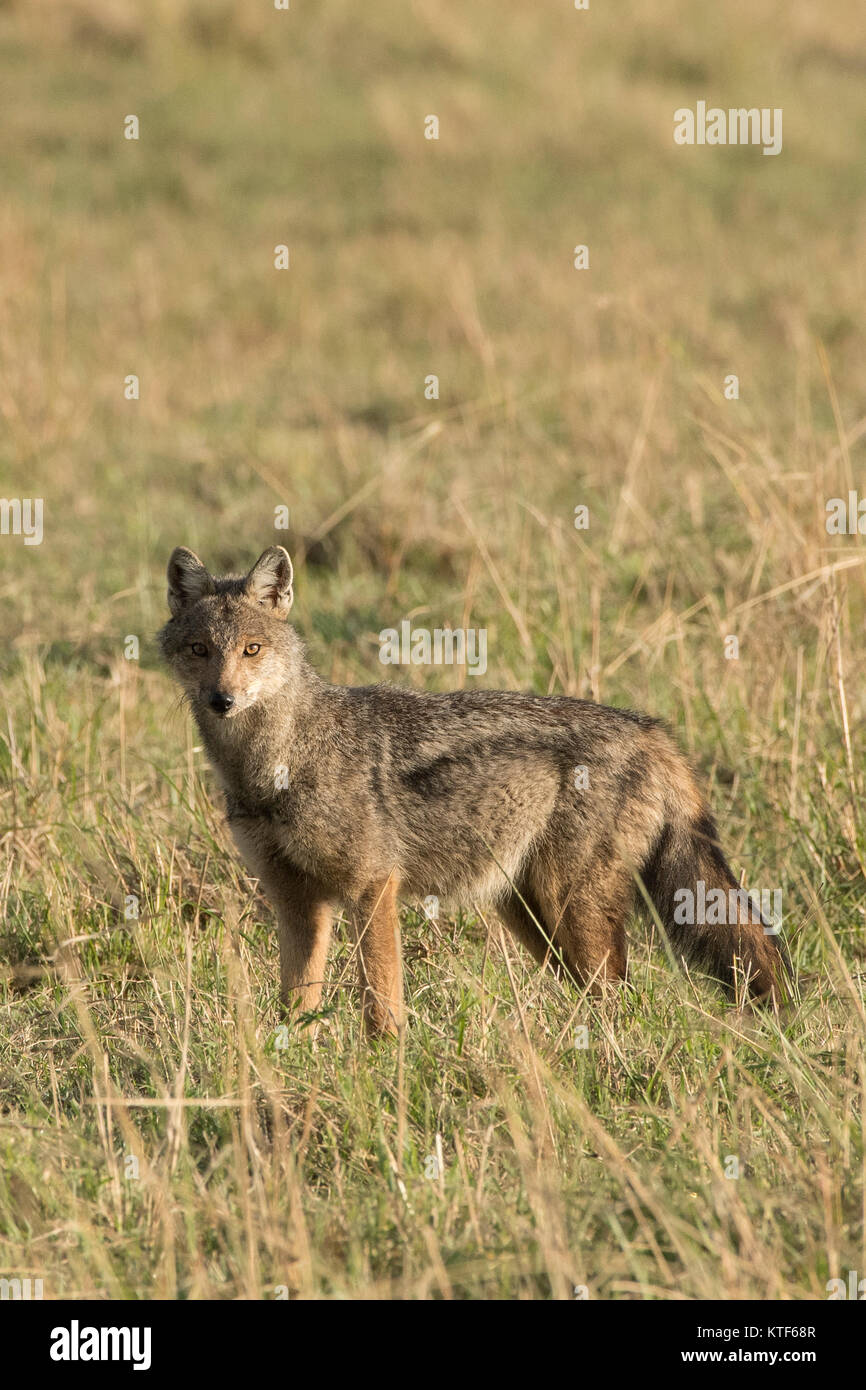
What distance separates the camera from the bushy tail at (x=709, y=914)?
4.33 m

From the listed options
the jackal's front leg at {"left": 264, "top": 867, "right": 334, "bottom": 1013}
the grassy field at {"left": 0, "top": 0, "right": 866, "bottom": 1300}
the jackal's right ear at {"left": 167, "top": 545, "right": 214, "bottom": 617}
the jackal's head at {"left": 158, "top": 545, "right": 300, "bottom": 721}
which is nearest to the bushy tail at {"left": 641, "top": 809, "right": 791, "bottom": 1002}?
the grassy field at {"left": 0, "top": 0, "right": 866, "bottom": 1300}

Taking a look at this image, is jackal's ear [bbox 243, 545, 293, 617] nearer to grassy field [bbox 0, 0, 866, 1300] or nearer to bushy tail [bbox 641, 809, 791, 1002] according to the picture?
grassy field [bbox 0, 0, 866, 1300]

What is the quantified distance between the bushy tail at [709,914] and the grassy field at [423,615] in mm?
178

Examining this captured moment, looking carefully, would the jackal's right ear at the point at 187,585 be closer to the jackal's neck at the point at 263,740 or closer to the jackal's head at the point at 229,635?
the jackal's head at the point at 229,635

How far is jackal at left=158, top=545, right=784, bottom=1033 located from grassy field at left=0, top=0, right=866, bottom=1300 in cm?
18

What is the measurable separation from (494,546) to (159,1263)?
4994mm

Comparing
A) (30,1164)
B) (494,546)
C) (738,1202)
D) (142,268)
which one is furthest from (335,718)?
(142,268)

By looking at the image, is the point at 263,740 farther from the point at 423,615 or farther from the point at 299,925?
the point at 423,615

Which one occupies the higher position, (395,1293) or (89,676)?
(89,676)

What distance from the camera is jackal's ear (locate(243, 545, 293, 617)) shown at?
457 centimetres

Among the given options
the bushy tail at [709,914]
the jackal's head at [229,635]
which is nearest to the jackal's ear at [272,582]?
the jackal's head at [229,635]

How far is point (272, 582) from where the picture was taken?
4.63 meters
